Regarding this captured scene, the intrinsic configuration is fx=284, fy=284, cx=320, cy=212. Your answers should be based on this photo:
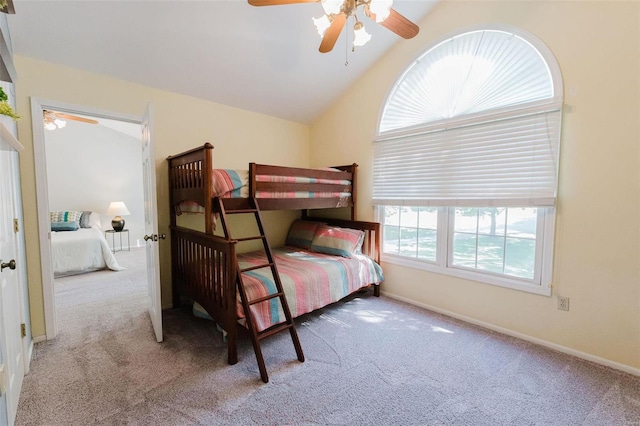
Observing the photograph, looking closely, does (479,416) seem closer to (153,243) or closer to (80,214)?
(153,243)

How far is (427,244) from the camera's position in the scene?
10.1ft

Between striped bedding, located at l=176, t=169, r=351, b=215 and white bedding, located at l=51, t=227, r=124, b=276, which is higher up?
striped bedding, located at l=176, t=169, r=351, b=215

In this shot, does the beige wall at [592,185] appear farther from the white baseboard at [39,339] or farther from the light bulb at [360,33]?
the white baseboard at [39,339]

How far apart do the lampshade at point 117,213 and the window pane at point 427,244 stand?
5776 mm

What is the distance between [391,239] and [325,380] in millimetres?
1884

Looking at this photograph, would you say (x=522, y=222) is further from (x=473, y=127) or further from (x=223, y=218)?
(x=223, y=218)

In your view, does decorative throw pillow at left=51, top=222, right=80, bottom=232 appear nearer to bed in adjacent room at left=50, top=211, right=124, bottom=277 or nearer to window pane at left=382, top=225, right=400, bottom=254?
bed in adjacent room at left=50, top=211, right=124, bottom=277

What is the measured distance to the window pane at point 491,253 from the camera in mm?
2570

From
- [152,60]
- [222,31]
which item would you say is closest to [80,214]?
[152,60]

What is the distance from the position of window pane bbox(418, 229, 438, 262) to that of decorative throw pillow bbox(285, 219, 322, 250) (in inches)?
50.9

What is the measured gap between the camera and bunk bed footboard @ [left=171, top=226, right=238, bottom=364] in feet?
6.74

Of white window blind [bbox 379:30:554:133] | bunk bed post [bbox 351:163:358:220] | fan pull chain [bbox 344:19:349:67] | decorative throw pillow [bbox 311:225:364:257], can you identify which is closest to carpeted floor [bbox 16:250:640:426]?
Answer: decorative throw pillow [bbox 311:225:364:257]

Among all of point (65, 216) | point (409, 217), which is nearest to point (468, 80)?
point (409, 217)

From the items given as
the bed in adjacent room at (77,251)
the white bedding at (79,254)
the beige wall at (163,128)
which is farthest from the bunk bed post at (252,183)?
the white bedding at (79,254)
